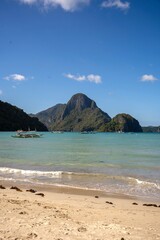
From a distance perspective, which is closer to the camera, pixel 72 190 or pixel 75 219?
pixel 75 219

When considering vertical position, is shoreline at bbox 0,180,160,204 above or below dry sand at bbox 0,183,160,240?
below

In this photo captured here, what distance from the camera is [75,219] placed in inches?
394

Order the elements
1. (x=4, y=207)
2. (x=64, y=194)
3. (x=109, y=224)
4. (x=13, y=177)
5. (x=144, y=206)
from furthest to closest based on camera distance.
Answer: (x=13, y=177)
(x=64, y=194)
(x=144, y=206)
(x=4, y=207)
(x=109, y=224)

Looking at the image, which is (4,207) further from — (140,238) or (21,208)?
(140,238)

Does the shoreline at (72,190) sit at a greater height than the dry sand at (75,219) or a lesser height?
lesser

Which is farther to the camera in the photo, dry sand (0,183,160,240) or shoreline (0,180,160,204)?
shoreline (0,180,160,204)

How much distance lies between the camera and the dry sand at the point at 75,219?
8297 mm

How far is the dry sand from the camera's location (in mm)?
8297

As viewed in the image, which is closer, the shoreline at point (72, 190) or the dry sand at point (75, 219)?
the dry sand at point (75, 219)

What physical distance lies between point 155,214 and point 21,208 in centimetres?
513

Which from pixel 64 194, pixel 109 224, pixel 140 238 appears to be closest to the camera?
pixel 140 238

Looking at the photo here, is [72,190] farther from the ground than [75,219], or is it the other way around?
[75,219]

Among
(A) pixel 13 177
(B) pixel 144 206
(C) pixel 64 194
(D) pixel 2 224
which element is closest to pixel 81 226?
(D) pixel 2 224

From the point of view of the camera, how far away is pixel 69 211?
11.2m
